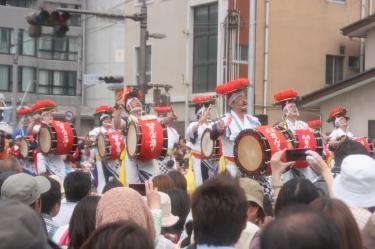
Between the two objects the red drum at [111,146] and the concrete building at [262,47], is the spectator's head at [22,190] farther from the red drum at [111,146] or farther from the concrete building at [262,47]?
the concrete building at [262,47]

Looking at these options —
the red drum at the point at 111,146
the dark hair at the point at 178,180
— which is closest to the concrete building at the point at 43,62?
the red drum at the point at 111,146

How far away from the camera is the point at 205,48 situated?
1031 inches

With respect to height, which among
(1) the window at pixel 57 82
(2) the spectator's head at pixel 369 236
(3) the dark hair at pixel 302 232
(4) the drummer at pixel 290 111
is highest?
(1) the window at pixel 57 82

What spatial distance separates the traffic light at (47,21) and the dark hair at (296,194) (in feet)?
34.9

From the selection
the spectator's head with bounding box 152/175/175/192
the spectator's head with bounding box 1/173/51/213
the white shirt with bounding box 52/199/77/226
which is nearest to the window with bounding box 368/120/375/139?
the spectator's head with bounding box 152/175/175/192

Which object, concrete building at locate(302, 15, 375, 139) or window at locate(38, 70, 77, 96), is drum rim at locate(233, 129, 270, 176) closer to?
concrete building at locate(302, 15, 375, 139)

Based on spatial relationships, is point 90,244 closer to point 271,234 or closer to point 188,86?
point 271,234

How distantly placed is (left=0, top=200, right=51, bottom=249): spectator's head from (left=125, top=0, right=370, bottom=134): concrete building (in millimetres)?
21546

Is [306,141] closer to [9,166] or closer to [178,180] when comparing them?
[178,180]

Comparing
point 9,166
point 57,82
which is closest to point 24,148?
point 9,166

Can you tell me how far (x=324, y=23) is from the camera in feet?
82.9

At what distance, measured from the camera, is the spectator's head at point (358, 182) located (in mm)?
3884

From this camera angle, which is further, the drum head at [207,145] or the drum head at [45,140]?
the drum head at [45,140]

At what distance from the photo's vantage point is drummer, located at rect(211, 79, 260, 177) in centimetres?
858
